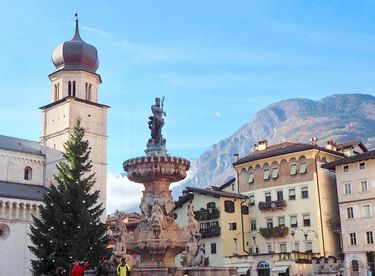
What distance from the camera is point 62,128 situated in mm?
77688

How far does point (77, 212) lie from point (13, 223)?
2546 cm

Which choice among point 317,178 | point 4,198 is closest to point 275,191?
point 317,178

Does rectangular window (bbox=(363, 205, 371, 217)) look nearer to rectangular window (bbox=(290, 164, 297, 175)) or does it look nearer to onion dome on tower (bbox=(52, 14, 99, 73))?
rectangular window (bbox=(290, 164, 297, 175))

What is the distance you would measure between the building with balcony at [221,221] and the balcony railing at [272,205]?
242 centimetres

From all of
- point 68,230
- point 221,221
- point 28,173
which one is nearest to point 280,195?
point 221,221

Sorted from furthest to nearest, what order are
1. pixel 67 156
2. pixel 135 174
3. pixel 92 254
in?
1. pixel 67 156
2. pixel 92 254
3. pixel 135 174

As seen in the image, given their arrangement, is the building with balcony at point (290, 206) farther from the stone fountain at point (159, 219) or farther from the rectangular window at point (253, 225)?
the stone fountain at point (159, 219)

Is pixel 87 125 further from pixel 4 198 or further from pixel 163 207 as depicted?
pixel 163 207

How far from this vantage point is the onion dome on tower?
78188 mm

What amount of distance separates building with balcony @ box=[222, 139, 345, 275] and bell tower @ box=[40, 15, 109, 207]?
2284 centimetres

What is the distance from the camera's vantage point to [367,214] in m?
55.2

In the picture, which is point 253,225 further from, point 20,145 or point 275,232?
point 20,145

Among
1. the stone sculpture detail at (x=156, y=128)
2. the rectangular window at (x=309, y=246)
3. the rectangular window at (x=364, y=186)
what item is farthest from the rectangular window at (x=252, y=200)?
the stone sculpture detail at (x=156, y=128)

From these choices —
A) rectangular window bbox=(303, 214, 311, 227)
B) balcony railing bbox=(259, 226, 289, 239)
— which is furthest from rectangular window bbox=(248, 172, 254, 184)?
rectangular window bbox=(303, 214, 311, 227)
